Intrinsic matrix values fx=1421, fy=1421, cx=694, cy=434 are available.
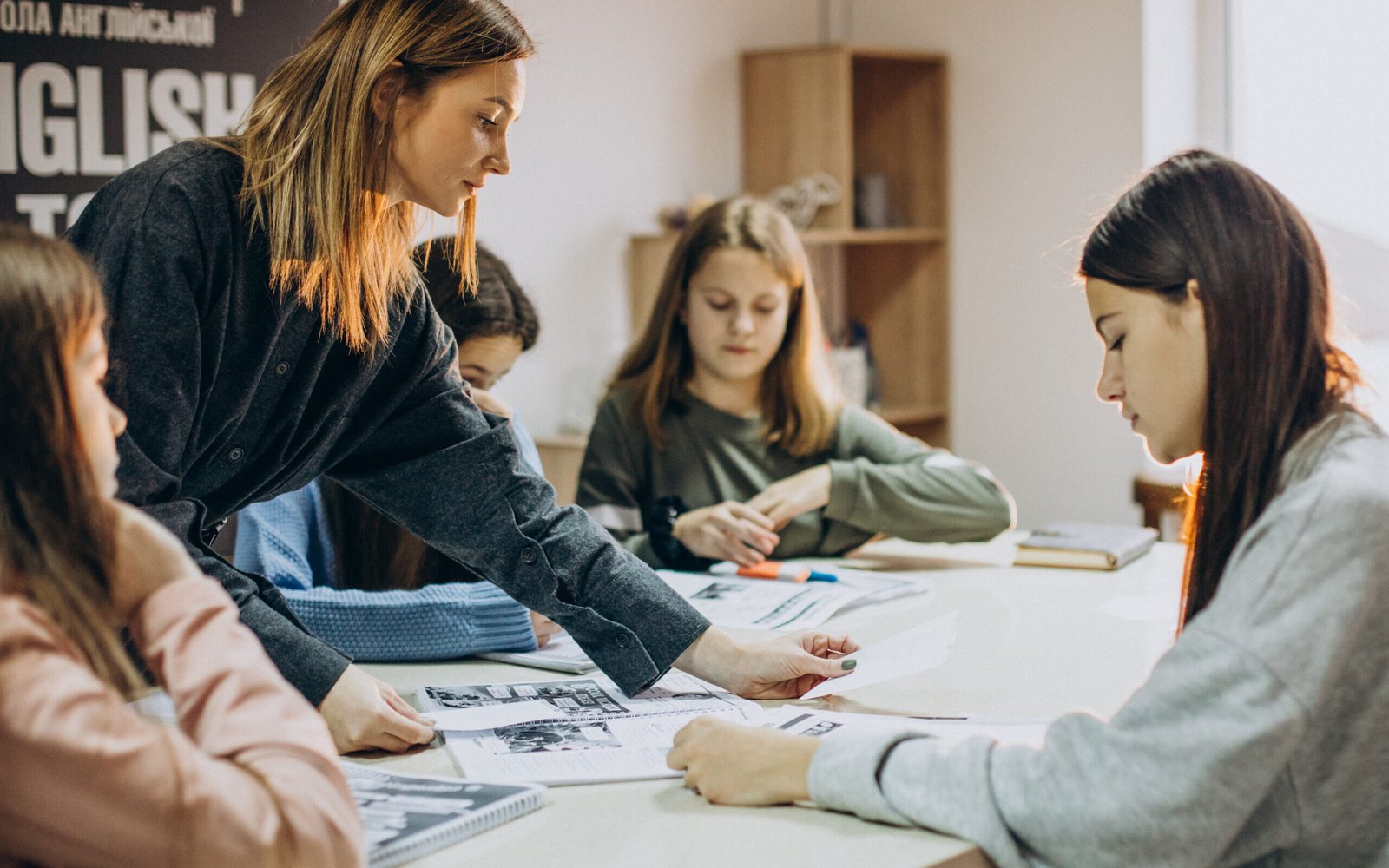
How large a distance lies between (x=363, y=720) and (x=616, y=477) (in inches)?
47.0

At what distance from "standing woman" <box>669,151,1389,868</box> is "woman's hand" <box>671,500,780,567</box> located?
3.16 ft

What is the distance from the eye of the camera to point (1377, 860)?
104 centimetres

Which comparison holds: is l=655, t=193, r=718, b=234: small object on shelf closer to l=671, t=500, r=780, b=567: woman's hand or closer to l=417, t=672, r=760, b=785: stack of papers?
l=671, t=500, r=780, b=567: woman's hand

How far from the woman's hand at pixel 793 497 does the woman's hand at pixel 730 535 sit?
6cm

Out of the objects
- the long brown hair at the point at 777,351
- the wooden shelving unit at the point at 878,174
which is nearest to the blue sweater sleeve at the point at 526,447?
the long brown hair at the point at 777,351

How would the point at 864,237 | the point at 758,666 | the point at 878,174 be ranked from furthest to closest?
the point at 878,174 < the point at 864,237 < the point at 758,666

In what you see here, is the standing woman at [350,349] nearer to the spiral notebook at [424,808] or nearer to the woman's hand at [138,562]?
the spiral notebook at [424,808]

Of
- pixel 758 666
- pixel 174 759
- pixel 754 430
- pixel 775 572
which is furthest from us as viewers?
pixel 754 430

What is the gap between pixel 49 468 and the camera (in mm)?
832

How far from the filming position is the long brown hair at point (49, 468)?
817mm

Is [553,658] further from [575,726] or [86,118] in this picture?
[86,118]

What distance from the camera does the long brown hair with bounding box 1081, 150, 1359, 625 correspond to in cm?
109

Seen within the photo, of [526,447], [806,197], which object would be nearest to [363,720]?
[526,447]

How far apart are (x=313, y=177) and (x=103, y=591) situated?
58 cm
